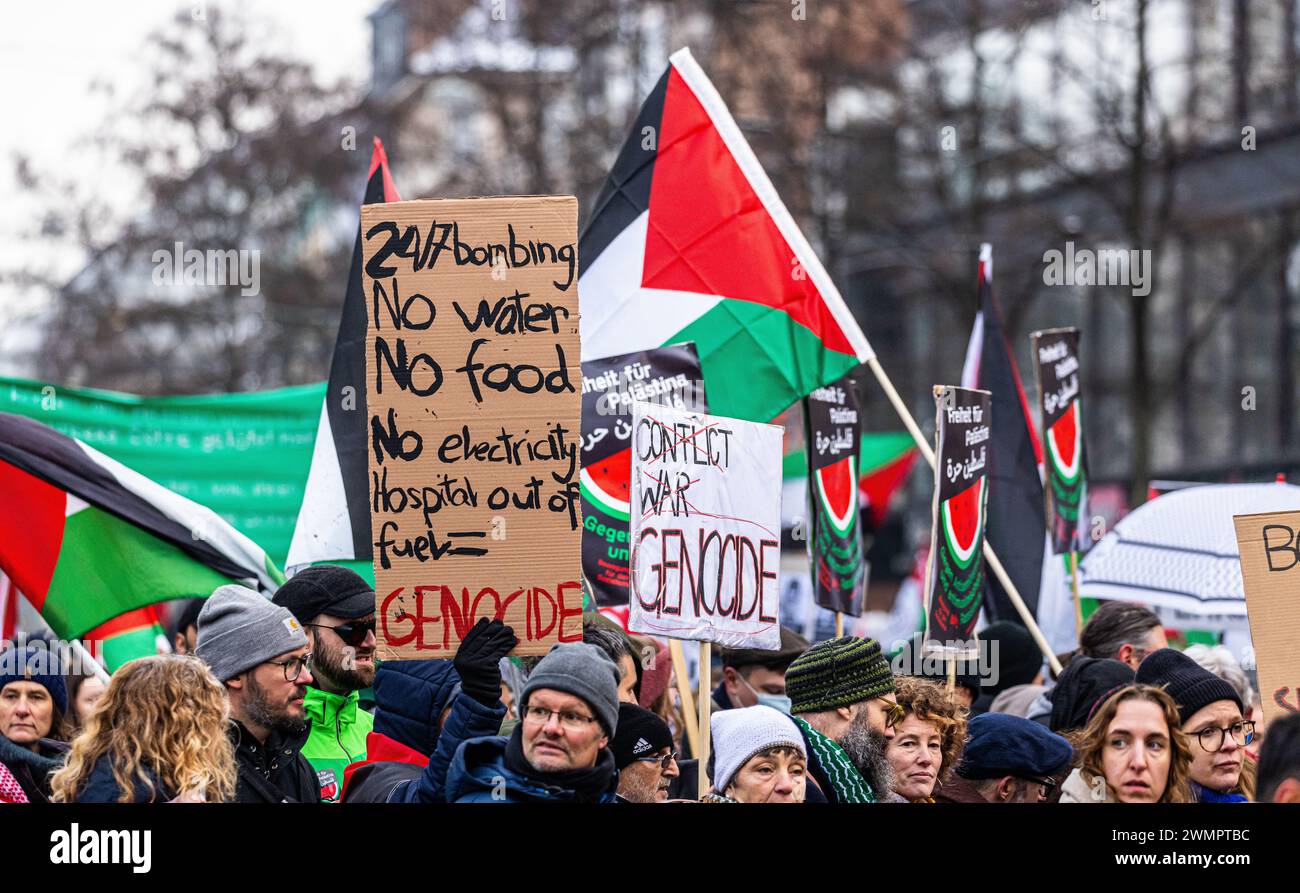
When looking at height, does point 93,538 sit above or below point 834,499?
below

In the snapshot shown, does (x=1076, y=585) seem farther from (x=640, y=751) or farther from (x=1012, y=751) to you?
(x=640, y=751)

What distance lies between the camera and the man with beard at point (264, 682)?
4.88m

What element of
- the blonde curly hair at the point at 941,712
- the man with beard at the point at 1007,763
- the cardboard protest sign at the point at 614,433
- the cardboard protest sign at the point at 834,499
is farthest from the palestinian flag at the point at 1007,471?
the blonde curly hair at the point at 941,712

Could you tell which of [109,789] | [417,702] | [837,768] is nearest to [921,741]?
[837,768]

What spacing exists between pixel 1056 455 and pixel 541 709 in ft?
17.2

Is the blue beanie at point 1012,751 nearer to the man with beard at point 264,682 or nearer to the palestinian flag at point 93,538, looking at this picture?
the man with beard at point 264,682

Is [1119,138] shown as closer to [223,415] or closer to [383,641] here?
[223,415]

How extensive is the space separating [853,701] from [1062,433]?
4.01 metres

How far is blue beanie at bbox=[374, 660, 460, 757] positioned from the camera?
546 centimetres

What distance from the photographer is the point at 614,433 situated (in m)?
7.14

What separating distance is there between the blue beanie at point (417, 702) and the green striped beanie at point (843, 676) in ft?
3.49

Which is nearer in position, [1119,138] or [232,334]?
[1119,138]
